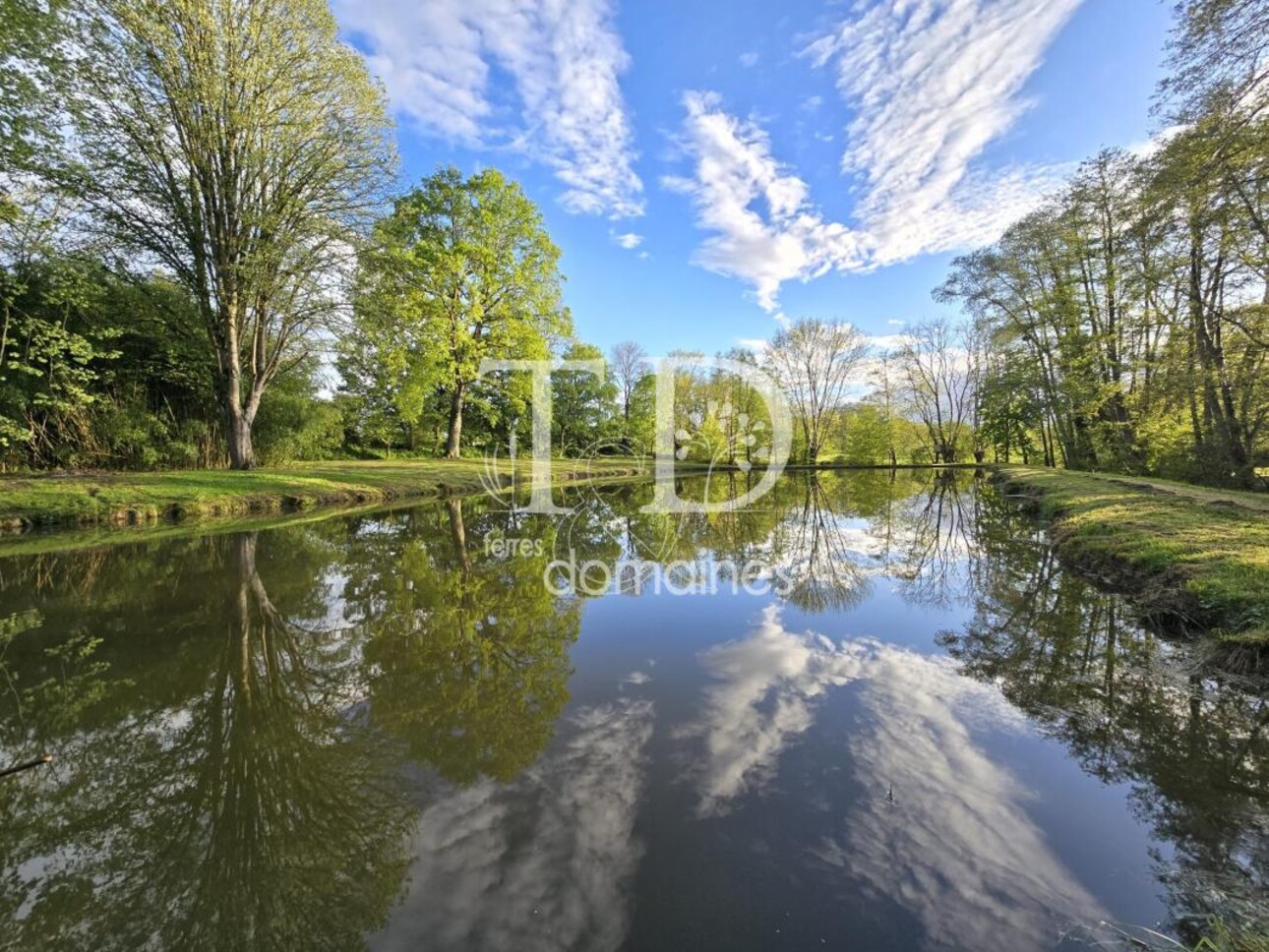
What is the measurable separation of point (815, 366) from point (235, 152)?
3790 centimetres

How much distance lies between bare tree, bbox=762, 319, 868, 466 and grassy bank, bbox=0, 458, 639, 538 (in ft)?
103

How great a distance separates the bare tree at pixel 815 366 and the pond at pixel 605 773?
38.5 metres

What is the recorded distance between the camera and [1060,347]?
70.4 feet

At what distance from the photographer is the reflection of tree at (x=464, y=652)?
2930 mm

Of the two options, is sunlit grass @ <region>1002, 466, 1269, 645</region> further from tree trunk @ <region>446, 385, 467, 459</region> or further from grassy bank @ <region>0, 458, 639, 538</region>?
tree trunk @ <region>446, 385, 467, 459</region>

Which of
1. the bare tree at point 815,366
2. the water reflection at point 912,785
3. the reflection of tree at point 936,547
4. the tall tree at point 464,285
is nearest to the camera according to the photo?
the water reflection at point 912,785

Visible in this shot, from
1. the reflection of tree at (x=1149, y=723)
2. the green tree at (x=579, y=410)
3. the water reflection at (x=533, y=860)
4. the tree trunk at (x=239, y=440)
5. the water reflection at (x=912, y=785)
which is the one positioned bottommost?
the water reflection at (x=912, y=785)

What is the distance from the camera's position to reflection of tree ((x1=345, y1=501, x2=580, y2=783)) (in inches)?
115

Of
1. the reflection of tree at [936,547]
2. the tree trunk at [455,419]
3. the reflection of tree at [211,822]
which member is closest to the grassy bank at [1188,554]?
the reflection of tree at [936,547]

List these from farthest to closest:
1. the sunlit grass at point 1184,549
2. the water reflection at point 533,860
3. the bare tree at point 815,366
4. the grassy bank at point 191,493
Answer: the bare tree at point 815,366
the grassy bank at point 191,493
the sunlit grass at point 1184,549
the water reflection at point 533,860

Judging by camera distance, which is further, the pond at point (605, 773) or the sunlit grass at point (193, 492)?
the sunlit grass at point (193, 492)

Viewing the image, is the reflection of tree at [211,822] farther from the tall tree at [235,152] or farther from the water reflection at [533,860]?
the tall tree at [235,152]

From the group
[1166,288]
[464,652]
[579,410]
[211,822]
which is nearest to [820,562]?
[464,652]

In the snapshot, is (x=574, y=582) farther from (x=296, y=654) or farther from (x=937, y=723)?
(x=937, y=723)
